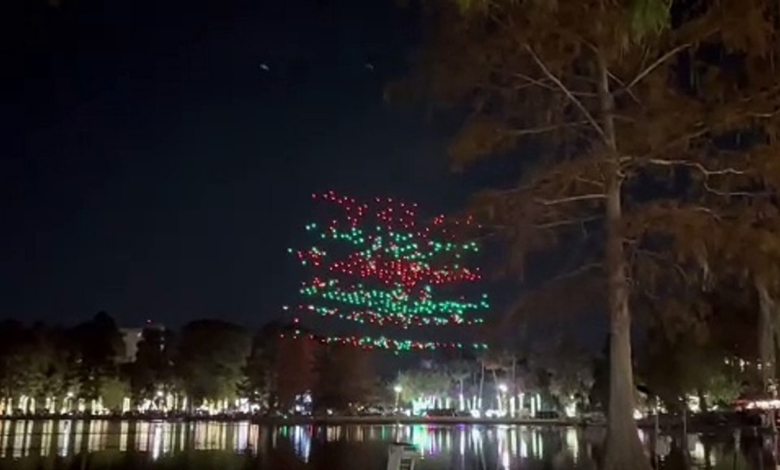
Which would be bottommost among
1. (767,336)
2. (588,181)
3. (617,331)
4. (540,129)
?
(617,331)

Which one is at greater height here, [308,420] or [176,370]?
[176,370]

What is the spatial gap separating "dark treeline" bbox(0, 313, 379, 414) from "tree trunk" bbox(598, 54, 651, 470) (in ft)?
286

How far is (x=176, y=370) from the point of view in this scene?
106 m

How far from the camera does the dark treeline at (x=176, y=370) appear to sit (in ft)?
320

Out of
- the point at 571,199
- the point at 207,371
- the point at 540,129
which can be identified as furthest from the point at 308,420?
the point at 571,199

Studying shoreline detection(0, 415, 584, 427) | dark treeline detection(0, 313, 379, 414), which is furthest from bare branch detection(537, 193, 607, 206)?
shoreline detection(0, 415, 584, 427)

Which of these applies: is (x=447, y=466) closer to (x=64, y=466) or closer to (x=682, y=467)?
(x=682, y=467)

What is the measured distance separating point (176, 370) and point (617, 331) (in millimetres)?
93006

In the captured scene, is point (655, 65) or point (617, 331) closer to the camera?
point (655, 65)

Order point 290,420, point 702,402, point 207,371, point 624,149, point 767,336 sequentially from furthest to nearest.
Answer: point 290,420 < point 207,371 < point 702,402 < point 767,336 < point 624,149

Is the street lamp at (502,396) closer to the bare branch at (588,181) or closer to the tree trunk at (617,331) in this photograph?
the tree trunk at (617,331)

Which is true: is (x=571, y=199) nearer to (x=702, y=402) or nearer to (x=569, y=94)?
(x=569, y=94)

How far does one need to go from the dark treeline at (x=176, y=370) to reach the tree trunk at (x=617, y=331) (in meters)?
87.3

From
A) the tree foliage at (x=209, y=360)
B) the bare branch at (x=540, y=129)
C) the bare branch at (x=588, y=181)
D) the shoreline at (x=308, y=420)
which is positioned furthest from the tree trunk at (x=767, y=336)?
the tree foliage at (x=209, y=360)
